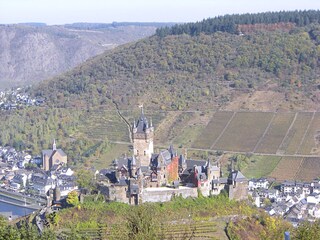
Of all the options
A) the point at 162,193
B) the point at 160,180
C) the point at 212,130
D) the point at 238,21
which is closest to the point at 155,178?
the point at 160,180

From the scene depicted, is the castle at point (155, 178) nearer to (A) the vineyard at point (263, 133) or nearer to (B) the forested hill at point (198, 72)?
(A) the vineyard at point (263, 133)

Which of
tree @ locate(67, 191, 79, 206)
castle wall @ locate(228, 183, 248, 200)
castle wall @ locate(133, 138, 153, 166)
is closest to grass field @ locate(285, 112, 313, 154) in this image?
castle wall @ locate(228, 183, 248, 200)

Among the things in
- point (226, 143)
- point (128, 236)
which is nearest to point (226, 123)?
point (226, 143)

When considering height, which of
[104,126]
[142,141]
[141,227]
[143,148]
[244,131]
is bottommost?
[104,126]

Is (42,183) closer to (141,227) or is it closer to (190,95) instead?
(190,95)

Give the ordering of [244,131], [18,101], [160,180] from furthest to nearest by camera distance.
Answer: [18,101] < [244,131] < [160,180]

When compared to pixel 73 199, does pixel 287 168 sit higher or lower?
lower

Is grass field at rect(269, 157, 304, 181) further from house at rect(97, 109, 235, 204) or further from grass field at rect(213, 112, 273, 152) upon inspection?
house at rect(97, 109, 235, 204)

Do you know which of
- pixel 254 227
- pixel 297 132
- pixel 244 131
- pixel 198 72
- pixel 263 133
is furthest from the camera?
pixel 198 72

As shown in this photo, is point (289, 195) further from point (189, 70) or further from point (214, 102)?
A: point (189, 70)
